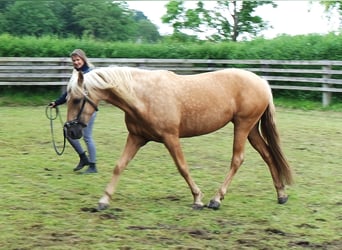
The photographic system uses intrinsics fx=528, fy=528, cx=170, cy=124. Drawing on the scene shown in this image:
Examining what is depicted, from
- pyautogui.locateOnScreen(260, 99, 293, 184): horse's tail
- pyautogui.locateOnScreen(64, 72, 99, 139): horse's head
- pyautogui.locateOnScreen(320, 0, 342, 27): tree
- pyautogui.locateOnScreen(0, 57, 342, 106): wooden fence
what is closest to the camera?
pyautogui.locateOnScreen(64, 72, 99, 139): horse's head

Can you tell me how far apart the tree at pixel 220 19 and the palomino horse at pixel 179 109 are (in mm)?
32765

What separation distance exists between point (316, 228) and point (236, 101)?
69.9 inches

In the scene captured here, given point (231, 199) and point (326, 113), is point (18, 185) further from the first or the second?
point (326, 113)

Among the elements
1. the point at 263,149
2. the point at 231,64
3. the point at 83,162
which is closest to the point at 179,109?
the point at 263,149

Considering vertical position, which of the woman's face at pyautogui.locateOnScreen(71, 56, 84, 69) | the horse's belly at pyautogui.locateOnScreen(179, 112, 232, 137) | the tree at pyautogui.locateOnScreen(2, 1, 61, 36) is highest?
the tree at pyautogui.locateOnScreen(2, 1, 61, 36)

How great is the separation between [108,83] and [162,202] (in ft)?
4.91

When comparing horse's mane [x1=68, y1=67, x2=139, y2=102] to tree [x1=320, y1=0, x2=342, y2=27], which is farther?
tree [x1=320, y1=0, x2=342, y2=27]

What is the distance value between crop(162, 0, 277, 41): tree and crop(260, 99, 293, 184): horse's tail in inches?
1285

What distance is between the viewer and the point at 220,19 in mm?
38781

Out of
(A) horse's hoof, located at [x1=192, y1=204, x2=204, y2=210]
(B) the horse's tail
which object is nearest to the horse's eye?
(A) horse's hoof, located at [x1=192, y1=204, x2=204, y2=210]

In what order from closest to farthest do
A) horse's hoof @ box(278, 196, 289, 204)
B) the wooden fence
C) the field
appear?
the field < horse's hoof @ box(278, 196, 289, 204) < the wooden fence

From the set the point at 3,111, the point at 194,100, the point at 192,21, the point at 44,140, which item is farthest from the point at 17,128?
the point at 192,21

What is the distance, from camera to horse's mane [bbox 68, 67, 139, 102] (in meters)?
5.65

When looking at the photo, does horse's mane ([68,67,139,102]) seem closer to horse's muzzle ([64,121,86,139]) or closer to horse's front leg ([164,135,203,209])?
horse's muzzle ([64,121,86,139])
